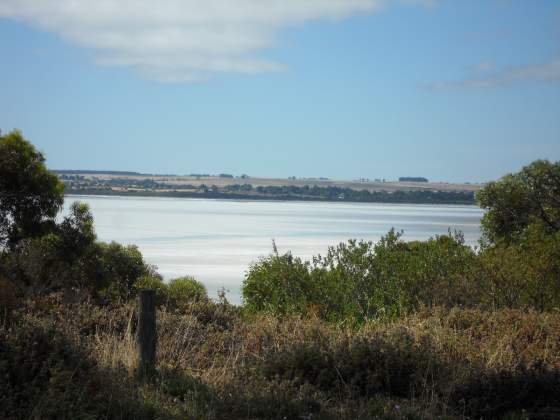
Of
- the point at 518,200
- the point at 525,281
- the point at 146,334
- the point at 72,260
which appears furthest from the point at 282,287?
the point at 518,200

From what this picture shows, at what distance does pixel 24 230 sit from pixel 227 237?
75519mm

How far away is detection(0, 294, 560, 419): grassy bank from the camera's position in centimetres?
755

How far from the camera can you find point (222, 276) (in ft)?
194

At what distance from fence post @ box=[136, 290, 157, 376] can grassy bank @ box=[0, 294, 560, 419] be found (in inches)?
6.6

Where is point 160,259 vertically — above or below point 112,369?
below

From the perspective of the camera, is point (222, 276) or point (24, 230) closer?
point (24, 230)

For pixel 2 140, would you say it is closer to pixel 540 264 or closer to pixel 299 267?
pixel 299 267

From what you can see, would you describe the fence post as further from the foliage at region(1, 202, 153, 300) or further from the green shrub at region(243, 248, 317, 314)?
the foliage at region(1, 202, 153, 300)

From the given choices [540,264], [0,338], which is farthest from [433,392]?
[540,264]

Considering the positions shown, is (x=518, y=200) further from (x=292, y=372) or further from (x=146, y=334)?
(x=146, y=334)

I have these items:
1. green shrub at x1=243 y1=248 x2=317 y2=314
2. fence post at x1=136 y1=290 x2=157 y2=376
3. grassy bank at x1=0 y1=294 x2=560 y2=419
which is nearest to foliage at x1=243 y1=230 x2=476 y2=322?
green shrub at x1=243 y1=248 x2=317 y2=314

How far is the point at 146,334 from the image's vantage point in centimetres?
900

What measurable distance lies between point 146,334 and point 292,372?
1833mm

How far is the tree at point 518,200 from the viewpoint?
124 ft
